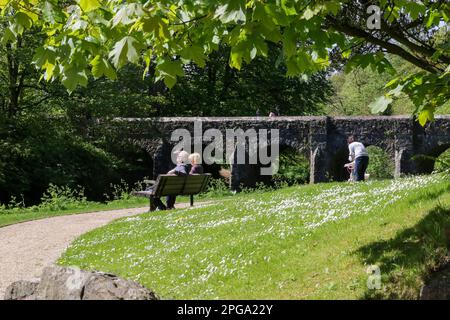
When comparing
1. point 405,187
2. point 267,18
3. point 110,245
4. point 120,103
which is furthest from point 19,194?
point 267,18

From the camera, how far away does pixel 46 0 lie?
460 cm

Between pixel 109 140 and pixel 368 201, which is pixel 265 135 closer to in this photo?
pixel 109 140

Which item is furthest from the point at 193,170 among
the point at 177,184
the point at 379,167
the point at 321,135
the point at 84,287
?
the point at 379,167

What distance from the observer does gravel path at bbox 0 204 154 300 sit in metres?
9.18

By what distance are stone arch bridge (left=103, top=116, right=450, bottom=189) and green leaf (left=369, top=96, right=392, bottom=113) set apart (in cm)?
2278

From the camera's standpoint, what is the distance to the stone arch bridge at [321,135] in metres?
28.1

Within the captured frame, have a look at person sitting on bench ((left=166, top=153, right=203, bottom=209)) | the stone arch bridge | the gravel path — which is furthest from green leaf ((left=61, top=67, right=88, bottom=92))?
the stone arch bridge

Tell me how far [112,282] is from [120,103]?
2039 cm

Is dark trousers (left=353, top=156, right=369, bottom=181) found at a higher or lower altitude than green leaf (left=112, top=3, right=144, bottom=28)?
lower

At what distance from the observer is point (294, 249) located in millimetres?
7352

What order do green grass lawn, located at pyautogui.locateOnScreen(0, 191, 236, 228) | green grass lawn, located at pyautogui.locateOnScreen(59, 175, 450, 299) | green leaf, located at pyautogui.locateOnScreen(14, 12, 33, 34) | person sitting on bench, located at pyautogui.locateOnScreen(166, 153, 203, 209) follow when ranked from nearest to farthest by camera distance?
green leaf, located at pyautogui.locateOnScreen(14, 12, 33, 34), green grass lawn, located at pyautogui.locateOnScreen(59, 175, 450, 299), person sitting on bench, located at pyautogui.locateOnScreen(166, 153, 203, 209), green grass lawn, located at pyautogui.locateOnScreen(0, 191, 236, 228)

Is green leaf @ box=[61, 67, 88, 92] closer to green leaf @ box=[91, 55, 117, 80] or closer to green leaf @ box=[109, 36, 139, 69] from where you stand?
green leaf @ box=[91, 55, 117, 80]

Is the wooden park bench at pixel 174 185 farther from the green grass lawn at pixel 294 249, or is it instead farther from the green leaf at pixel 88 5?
the green leaf at pixel 88 5

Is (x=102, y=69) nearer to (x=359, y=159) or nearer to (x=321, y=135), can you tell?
(x=359, y=159)
